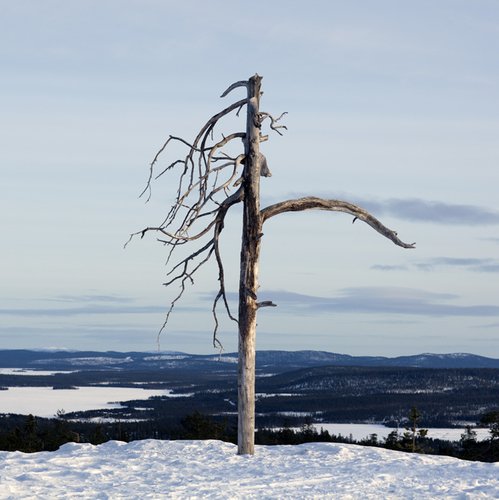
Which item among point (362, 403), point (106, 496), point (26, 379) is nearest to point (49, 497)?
point (106, 496)

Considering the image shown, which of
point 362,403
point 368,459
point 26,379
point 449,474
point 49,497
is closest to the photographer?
point 49,497

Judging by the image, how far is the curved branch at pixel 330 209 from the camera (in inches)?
809

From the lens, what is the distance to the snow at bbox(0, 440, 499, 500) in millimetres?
15570

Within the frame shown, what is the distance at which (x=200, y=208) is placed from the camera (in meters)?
20.7

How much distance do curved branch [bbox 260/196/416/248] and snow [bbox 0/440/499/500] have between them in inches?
196

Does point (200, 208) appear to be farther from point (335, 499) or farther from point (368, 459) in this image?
point (335, 499)

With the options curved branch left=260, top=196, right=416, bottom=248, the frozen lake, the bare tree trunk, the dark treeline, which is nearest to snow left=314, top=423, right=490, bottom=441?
the dark treeline

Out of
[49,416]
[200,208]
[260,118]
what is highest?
[260,118]

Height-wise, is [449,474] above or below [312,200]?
below

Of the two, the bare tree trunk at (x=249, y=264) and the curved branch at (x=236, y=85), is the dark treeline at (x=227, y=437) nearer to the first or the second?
the bare tree trunk at (x=249, y=264)

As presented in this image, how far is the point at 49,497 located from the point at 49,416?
83.1 m

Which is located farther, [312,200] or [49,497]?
[312,200]

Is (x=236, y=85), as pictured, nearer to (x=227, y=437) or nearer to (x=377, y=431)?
(x=227, y=437)

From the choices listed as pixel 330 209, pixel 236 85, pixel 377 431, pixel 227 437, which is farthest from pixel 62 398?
pixel 236 85
